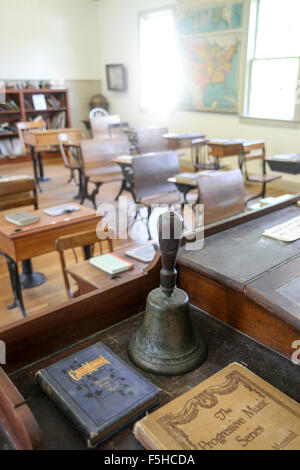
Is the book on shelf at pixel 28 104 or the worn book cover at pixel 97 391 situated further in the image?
the book on shelf at pixel 28 104

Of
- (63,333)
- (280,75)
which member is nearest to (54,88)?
(280,75)

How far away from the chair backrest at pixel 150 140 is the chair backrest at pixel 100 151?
0.65 m

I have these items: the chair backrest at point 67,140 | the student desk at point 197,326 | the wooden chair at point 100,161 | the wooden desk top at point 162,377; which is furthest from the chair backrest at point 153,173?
the wooden desk top at point 162,377

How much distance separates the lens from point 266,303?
0.85m

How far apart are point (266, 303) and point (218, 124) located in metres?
5.90

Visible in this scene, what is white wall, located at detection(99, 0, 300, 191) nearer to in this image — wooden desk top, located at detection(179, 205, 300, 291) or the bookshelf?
the bookshelf

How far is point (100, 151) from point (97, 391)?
4.40 m

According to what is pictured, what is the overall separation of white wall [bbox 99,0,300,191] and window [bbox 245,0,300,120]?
0.24 meters

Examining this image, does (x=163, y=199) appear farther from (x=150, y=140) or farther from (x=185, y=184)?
(x=150, y=140)

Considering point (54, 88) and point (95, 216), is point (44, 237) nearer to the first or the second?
point (95, 216)

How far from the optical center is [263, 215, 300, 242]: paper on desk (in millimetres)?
1204

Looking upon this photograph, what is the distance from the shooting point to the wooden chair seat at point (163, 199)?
142 inches

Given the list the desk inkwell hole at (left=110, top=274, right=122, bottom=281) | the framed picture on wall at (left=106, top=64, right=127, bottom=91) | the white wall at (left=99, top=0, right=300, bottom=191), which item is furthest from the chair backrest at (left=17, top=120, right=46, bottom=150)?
the desk inkwell hole at (left=110, top=274, right=122, bottom=281)

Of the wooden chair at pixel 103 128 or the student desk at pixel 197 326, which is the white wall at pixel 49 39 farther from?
the student desk at pixel 197 326
